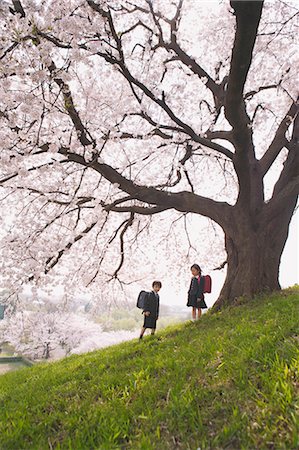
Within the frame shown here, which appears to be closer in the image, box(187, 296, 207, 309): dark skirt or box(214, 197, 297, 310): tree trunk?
box(214, 197, 297, 310): tree trunk

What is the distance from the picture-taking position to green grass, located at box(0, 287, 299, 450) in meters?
3.05

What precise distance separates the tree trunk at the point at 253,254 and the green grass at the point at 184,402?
289 cm

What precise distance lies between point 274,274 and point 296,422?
6629mm

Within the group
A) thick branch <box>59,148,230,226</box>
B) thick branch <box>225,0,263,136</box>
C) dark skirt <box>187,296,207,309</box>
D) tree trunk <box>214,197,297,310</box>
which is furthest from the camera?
dark skirt <box>187,296,207,309</box>

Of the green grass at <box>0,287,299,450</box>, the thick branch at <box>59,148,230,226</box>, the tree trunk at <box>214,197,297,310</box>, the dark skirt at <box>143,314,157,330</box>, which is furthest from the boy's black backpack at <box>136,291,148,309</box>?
the green grass at <box>0,287,299,450</box>

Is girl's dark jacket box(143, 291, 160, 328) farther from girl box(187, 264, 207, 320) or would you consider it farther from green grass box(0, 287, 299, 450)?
green grass box(0, 287, 299, 450)

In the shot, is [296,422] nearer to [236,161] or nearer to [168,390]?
[168,390]

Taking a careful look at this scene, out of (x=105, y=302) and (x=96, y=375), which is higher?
(x=105, y=302)

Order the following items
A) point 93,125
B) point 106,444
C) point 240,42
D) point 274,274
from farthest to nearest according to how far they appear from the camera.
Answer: point 274,274 < point 93,125 < point 240,42 < point 106,444

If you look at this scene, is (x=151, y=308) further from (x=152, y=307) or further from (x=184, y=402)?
(x=184, y=402)

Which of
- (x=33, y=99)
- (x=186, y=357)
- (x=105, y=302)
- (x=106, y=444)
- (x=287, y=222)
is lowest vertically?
(x=106, y=444)

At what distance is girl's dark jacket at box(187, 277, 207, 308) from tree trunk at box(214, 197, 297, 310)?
398 millimetres

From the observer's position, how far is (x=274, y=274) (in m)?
9.16

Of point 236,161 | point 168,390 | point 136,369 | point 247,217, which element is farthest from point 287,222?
point 168,390
